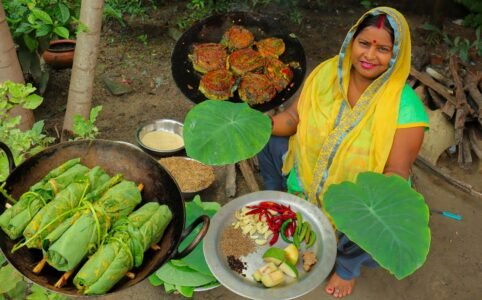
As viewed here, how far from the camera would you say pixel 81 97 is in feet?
12.7

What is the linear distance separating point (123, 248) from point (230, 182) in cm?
209

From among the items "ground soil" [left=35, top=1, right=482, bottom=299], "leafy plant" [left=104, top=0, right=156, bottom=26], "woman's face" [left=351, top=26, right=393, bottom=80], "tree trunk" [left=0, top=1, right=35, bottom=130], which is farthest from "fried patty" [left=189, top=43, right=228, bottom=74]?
"leafy plant" [left=104, top=0, right=156, bottom=26]

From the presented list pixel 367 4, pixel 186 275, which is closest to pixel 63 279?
pixel 186 275

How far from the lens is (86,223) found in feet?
6.96

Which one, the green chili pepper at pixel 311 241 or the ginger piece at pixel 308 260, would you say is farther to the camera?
the green chili pepper at pixel 311 241

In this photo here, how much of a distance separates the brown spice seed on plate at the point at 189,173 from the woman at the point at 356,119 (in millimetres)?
858

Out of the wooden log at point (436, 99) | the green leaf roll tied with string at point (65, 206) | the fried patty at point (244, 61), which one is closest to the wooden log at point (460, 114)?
the wooden log at point (436, 99)

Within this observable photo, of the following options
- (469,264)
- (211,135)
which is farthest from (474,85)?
(211,135)

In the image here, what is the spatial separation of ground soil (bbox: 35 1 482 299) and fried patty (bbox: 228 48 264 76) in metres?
0.96

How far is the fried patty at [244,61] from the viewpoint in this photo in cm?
423

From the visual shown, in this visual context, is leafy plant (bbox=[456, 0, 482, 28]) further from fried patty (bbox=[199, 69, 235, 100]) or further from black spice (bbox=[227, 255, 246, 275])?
black spice (bbox=[227, 255, 246, 275])

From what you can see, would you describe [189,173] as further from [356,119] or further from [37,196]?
[37,196]

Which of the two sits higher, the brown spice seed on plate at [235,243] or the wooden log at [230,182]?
the brown spice seed on plate at [235,243]

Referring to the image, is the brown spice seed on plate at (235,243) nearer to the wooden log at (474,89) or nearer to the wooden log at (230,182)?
the wooden log at (230,182)
